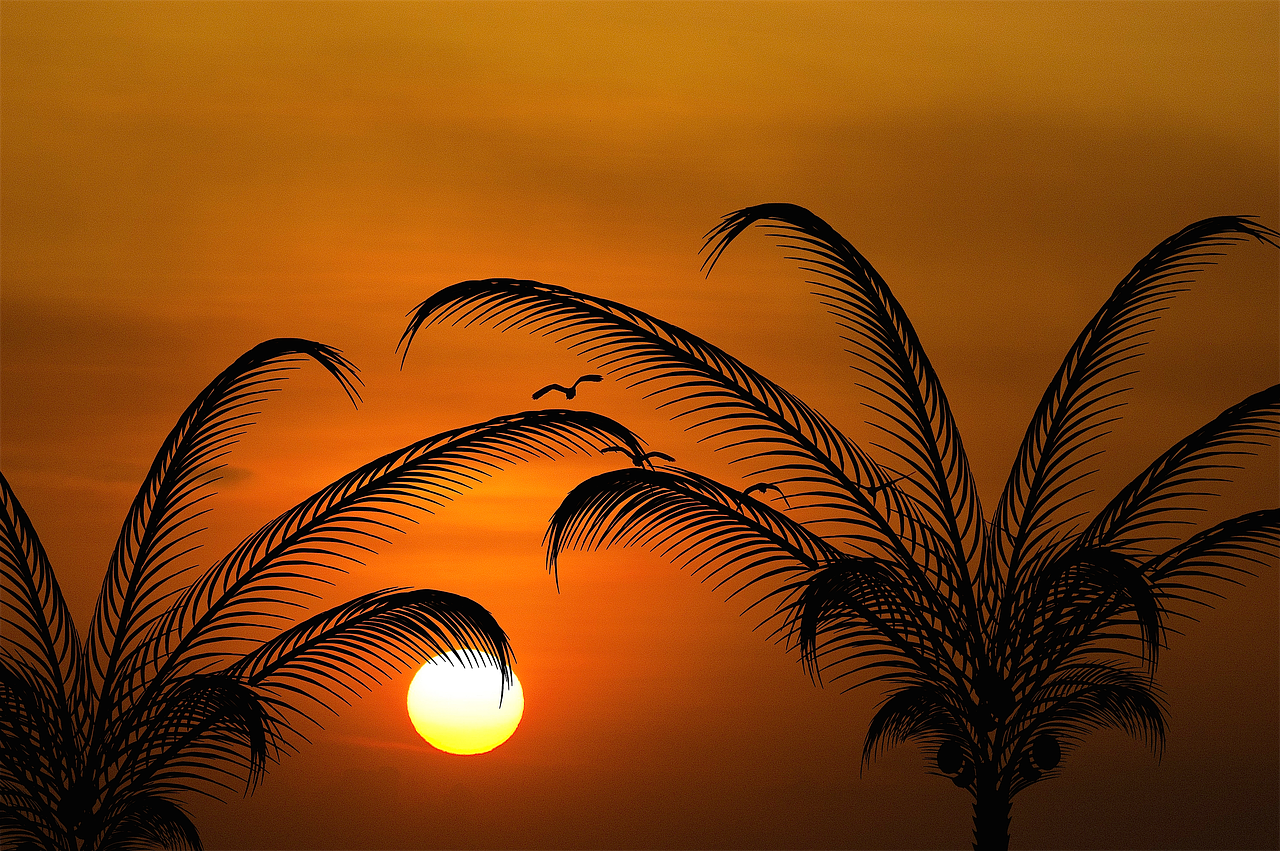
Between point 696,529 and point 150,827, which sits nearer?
point 696,529

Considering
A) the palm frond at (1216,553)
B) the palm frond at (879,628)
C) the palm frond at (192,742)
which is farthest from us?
the palm frond at (192,742)

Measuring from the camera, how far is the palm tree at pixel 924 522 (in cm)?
1037

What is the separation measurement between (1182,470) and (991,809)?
3.32 meters

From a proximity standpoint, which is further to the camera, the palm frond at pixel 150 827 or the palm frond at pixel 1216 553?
the palm frond at pixel 150 827

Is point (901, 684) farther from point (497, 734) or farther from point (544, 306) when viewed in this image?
point (497, 734)

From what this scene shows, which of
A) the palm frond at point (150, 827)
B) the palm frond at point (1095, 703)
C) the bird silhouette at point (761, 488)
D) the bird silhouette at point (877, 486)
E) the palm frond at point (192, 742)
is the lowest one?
the palm frond at point (150, 827)

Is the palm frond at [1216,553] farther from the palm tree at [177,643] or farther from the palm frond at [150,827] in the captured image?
the palm frond at [150,827]

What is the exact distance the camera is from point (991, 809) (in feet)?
36.5

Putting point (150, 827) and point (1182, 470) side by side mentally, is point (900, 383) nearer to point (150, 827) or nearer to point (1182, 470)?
point (1182, 470)

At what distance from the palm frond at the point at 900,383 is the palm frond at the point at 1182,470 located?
106cm

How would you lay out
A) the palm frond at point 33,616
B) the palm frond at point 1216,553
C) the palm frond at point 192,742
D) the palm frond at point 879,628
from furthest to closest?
the palm frond at point 33,616, the palm frond at point 192,742, the palm frond at point 1216,553, the palm frond at point 879,628

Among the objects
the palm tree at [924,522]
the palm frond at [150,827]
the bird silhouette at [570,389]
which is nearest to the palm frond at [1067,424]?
the palm tree at [924,522]

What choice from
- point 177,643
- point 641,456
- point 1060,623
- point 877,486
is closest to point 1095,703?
point 1060,623

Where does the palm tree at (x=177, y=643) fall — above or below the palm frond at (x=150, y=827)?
above
